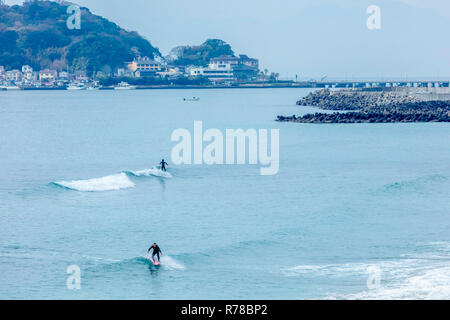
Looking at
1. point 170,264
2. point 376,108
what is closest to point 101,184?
point 170,264

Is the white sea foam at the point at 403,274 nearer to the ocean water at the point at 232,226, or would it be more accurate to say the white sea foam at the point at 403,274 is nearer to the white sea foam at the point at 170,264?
the ocean water at the point at 232,226

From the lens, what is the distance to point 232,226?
26.3 m

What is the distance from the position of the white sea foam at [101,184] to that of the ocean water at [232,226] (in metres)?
0.10

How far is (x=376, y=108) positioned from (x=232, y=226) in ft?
210

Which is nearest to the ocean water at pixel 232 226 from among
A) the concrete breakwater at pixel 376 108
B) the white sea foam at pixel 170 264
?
the white sea foam at pixel 170 264

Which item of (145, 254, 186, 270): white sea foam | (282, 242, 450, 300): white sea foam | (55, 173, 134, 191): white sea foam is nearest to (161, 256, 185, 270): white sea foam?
(145, 254, 186, 270): white sea foam

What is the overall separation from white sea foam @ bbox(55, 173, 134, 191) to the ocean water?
0.10 metres

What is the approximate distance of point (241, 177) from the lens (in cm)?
3828

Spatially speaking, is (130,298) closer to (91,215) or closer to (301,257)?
(301,257)

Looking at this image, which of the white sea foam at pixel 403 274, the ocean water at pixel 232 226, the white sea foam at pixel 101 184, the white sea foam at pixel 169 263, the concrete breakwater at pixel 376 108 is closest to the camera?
the white sea foam at pixel 403 274

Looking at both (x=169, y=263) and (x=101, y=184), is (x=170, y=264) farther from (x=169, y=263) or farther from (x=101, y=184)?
(x=101, y=184)

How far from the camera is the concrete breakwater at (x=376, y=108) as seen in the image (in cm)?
7350

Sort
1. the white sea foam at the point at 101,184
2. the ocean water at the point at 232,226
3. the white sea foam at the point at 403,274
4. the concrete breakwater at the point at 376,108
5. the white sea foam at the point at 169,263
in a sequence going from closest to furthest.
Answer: the white sea foam at the point at 403,274, the ocean water at the point at 232,226, the white sea foam at the point at 169,263, the white sea foam at the point at 101,184, the concrete breakwater at the point at 376,108
